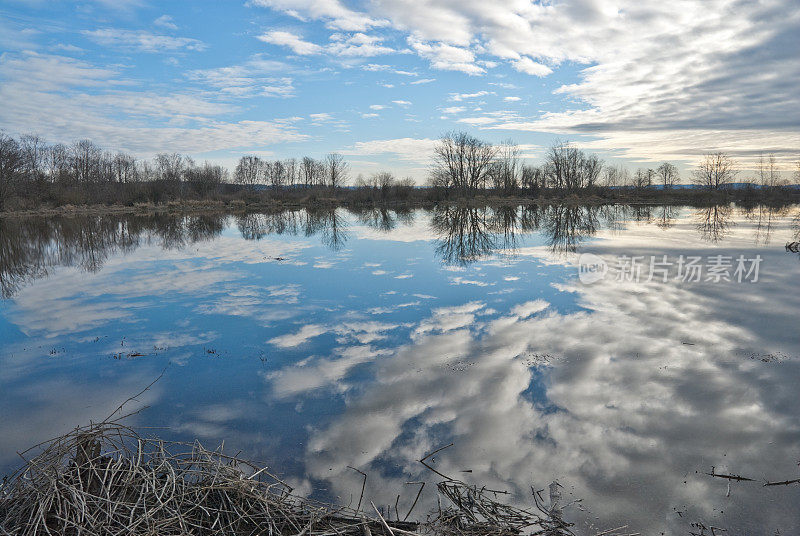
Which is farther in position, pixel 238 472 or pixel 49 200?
pixel 49 200

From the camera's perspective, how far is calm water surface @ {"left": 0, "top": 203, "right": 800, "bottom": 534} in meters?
4.31

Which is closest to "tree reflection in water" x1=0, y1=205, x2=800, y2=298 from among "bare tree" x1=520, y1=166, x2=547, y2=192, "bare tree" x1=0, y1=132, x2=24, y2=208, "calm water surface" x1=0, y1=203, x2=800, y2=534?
"calm water surface" x1=0, y1=203, x2=800, y2=534

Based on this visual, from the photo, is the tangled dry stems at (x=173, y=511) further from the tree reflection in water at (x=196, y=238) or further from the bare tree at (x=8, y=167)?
the bare tree at (x=8, y=167)

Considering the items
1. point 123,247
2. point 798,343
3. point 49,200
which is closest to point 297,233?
point 123,247

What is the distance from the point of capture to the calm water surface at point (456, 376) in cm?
431

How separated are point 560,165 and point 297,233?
196ft

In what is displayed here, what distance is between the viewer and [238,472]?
11.6 ft

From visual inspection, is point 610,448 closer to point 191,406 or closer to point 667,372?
point 667,372

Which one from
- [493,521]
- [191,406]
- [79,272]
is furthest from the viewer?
[79,272]
